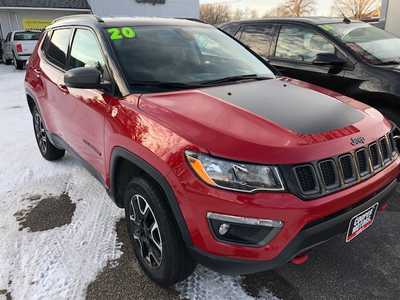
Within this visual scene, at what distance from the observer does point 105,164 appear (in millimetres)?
2900

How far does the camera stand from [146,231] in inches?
100.0

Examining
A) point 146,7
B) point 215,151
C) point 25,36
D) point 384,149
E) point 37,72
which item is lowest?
point 25,36

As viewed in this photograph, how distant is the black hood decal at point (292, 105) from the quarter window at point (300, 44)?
6.16ft

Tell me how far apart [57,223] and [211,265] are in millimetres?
1829

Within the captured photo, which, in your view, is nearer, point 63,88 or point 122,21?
point 122,21

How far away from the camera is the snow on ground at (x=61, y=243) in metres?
2.55

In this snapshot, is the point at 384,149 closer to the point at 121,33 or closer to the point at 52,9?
the point at 121,33

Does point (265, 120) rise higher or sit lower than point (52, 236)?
higher

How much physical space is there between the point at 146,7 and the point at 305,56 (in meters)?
24.0

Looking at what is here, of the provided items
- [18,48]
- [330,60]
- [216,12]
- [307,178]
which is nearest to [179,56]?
[307,178]

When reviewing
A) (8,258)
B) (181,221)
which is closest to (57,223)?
(8,258)

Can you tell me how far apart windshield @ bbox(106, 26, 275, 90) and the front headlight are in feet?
3.20

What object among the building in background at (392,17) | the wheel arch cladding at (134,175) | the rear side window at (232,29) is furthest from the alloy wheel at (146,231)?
the building in background at (392,17)

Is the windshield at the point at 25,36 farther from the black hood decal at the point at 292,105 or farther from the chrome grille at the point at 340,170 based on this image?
the chrome grille at the point at 340,170
